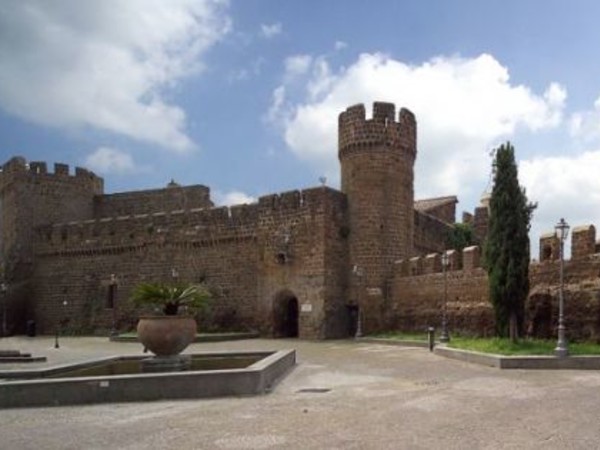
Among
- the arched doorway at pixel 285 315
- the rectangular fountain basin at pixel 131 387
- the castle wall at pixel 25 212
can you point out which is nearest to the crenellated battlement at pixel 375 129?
the arched doorway at pixel 285 315

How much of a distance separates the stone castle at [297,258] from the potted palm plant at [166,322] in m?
10.9

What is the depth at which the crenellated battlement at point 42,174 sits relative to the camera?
37625 millimetres

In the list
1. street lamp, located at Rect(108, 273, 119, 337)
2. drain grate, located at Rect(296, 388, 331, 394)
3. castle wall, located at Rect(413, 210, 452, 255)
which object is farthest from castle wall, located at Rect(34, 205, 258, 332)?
drain grate, located at Rect(296, 388, 331, 394)

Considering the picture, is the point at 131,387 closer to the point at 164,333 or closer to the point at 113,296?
the point at 164,333

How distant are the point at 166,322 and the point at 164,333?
0.69 feet

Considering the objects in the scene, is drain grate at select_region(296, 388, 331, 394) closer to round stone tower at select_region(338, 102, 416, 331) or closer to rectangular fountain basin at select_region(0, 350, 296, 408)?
rectangular fountain basin at select_region(0, 350, 296, 408)

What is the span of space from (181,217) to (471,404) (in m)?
24.5

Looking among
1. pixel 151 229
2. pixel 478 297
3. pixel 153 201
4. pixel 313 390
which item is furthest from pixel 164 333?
pixel 153 201

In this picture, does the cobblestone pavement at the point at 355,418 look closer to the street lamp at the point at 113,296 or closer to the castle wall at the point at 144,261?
the castle wall at the point at 144,261

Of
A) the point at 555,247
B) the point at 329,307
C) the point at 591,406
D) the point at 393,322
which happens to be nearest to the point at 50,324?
the point at 329,307

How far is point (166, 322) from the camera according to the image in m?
13.0

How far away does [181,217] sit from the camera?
108 ft

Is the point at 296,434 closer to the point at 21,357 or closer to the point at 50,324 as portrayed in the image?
the point at 21,357

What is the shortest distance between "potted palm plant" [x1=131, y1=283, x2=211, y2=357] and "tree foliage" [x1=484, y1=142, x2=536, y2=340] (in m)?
8.33
